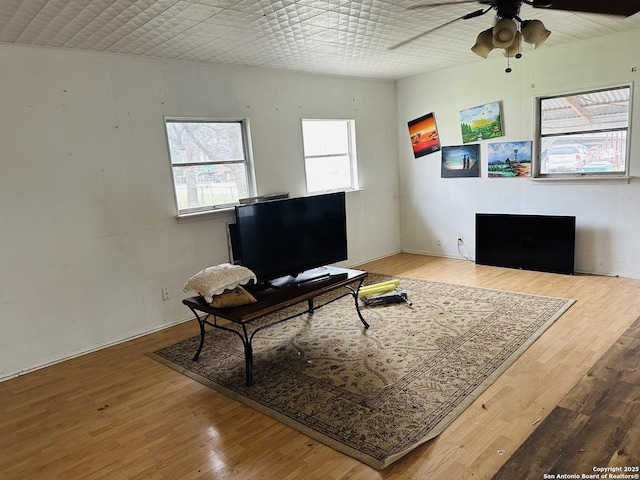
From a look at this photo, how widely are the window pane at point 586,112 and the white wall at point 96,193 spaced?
305 cm

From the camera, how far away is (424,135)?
602 cm

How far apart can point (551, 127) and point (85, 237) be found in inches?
191

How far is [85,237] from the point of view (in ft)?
11.9

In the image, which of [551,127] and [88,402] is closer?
[88,402]

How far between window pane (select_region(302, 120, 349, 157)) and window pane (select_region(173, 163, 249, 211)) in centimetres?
103

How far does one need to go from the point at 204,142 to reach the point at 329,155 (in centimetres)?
174

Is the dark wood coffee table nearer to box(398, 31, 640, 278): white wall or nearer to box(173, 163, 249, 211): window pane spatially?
box(173, 163, 249, 211): window pane

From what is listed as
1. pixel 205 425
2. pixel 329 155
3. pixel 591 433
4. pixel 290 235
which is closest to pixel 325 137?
pixel 329 155

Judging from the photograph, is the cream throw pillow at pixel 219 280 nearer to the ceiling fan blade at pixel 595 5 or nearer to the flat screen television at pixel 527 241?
the ceiling fan blade at pixel 595 5

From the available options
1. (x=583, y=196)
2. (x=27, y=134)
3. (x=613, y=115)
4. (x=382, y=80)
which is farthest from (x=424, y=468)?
(x=382, y=80)

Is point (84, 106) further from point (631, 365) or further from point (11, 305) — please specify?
point (631, 365)

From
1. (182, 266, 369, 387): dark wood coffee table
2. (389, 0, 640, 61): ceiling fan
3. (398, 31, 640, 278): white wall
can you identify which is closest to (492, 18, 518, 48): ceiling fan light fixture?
(389, 0, 640, 61): ceiling fan

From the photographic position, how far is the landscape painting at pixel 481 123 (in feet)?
17.3

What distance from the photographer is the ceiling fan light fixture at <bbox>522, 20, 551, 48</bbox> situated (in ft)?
8.57
